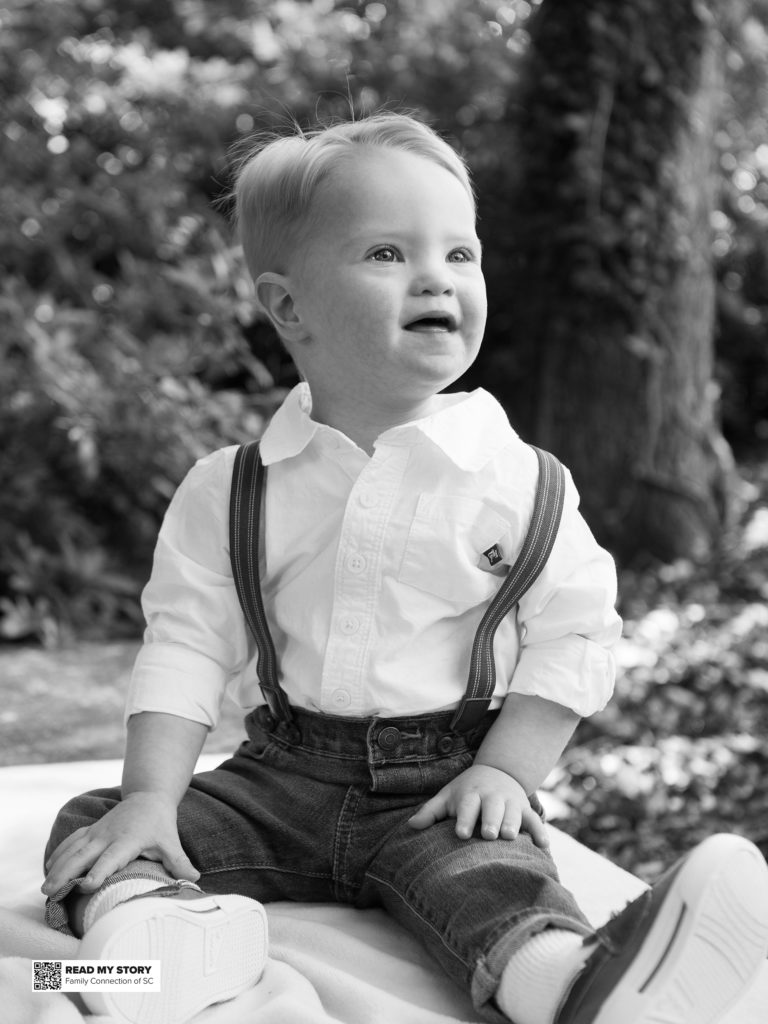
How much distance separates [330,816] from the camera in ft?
4.93

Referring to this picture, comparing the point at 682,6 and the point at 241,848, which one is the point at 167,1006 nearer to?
the point at 241,848

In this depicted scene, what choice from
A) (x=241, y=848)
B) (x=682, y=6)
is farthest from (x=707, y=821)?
(x=682, y=6)

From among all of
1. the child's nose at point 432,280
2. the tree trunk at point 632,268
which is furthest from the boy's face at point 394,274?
the tree trunk at point 632,268

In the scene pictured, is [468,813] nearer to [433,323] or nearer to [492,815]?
[492,815]

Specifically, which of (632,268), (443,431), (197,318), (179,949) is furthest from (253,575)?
(632,268)

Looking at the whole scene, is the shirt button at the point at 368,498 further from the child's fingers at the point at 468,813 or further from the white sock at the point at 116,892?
the white sock at the point at 116,892

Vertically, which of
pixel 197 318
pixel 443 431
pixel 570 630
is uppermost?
pixel 443 431

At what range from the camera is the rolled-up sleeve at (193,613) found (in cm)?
159

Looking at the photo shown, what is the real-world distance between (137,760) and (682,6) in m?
3.79

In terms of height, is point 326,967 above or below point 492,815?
below

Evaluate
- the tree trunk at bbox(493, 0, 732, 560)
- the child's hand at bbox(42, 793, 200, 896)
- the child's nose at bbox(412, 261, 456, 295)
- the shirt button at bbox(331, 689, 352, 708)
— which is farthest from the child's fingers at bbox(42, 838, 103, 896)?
the tree trunk at bbox(493, 0, 732, 560)

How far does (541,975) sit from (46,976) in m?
0.52

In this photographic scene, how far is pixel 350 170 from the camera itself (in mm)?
1546

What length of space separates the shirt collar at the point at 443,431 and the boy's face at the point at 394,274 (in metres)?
0.05
